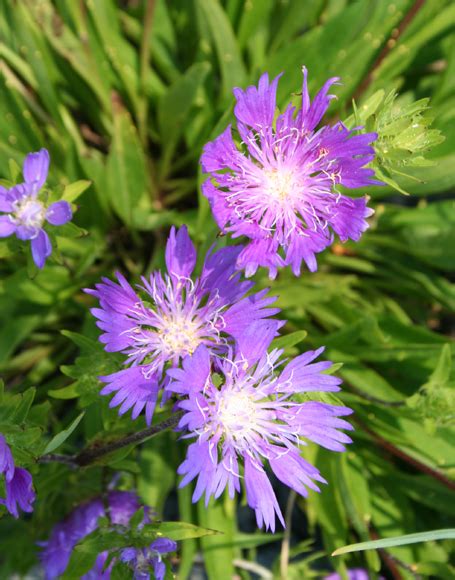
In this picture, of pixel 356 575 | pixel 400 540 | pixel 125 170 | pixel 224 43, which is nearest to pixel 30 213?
pixel 125 170

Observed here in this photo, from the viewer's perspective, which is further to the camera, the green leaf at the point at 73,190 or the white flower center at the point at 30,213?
the green leaf at the point at 73,190

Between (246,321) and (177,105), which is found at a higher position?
(177,105)

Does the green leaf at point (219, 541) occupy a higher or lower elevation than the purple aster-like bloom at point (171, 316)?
lower

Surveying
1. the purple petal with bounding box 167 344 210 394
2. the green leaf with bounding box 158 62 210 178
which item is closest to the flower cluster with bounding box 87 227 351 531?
the purple petal with bounding box 167 344 210 394

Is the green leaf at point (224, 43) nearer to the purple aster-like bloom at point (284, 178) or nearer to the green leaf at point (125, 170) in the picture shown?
the green leaf at point (125, 170)

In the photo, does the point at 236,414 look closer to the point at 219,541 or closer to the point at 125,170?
the point at 219,541

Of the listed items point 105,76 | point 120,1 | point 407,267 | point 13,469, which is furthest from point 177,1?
point 13,469

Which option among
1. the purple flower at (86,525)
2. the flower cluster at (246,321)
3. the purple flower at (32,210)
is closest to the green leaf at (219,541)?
the purple flower at (86,525)

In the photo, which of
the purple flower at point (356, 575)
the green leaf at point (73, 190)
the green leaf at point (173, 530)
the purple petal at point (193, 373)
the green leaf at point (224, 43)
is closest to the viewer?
the purple petal at point (193, 373)
